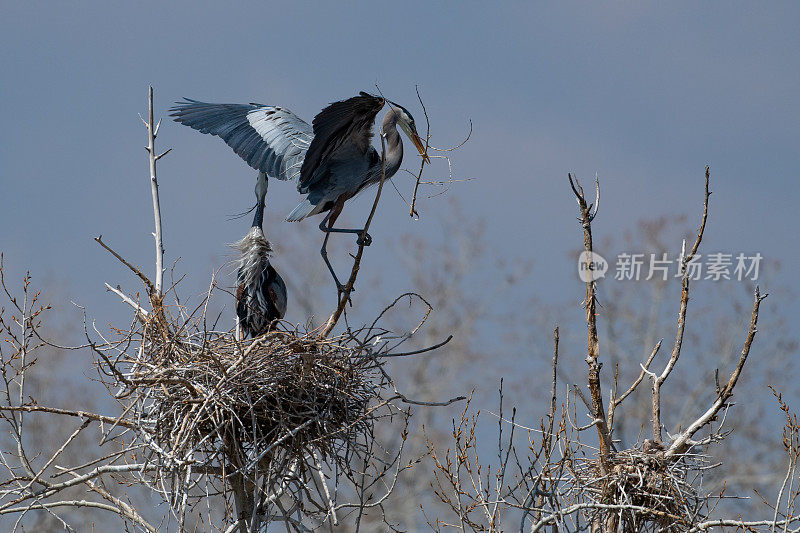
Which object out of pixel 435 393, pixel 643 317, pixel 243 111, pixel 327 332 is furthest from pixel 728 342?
pixel 327 332

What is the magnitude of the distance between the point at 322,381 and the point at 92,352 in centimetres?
123

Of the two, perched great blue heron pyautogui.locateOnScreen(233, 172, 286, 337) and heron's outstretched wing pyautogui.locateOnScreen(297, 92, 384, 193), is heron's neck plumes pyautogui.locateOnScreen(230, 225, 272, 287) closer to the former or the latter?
perched great blue heron pyautogui.locateOnScreen(233, 172, 286, 337)

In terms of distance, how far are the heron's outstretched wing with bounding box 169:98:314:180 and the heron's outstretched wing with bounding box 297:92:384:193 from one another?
255mm

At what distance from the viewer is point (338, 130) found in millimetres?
6074

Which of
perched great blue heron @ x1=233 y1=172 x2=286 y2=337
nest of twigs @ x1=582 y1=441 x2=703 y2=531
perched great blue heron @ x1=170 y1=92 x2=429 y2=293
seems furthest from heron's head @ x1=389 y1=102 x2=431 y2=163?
nest of twigs @ x1=582 y1=441 x2=703 y2=531

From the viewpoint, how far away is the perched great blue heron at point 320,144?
6.00 metres

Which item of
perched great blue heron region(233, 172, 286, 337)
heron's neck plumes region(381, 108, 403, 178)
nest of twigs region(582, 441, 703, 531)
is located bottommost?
nest of twigs region(582, 441, 703, 531)

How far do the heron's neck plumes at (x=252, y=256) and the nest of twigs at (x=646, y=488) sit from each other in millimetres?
2732

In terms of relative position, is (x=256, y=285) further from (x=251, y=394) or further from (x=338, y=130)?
(x=251, y=394)

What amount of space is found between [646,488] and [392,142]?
3.04 metres

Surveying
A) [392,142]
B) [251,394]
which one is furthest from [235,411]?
[392,142]

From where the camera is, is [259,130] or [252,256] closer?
[252,256]

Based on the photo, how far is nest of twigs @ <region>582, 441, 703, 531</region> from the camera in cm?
479

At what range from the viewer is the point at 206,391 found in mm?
4723
